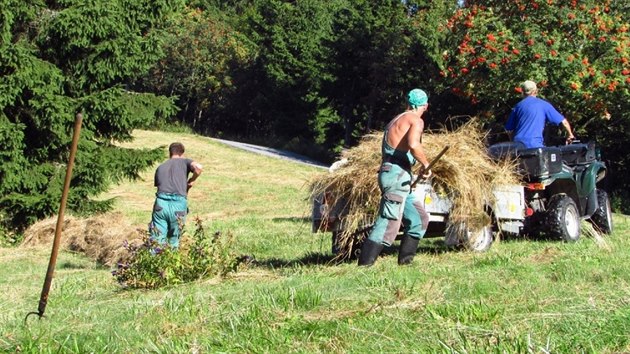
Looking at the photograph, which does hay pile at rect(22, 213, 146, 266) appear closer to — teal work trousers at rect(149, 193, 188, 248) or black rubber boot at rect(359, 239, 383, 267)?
teal work trousers at rect(149, 193, 188, 248)

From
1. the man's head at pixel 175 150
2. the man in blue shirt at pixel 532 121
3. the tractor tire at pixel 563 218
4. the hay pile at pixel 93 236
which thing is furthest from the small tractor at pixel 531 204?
the hay pile at pixel 93 236

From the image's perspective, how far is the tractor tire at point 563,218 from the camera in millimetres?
10141

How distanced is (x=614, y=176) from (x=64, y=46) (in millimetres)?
19485

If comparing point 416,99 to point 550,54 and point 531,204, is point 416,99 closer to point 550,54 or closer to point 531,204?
point 531,204

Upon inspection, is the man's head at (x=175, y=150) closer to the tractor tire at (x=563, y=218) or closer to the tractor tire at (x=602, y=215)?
the tractor tire at (x=563, y=218)

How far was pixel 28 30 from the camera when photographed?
17938mm

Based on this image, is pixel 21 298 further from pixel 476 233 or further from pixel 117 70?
pixel 117 70

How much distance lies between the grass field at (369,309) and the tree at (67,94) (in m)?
7.84

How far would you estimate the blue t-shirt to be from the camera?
1062 cm

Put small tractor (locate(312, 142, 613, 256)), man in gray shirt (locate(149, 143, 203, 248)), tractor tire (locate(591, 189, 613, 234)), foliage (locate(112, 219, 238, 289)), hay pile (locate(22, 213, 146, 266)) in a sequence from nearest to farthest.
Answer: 1. foliage (locate(112, 219, 238, 289))
2. small tractor (locate(312, 142, 613, 256))
3. man in gray shirt (locate(149, 143, 203, 248))
4. tractor tire (locate(591, 189, 613, 234))
5. hay pile (locate(22, 213, 146, 266))

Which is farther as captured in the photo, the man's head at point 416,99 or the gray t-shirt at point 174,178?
the gray t-shirt at point 174,178

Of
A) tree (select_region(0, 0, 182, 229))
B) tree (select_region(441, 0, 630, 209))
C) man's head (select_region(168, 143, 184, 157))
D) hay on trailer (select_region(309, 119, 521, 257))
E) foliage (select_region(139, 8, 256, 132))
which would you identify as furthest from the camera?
foliage (select_region(139, 8, 256, 132))

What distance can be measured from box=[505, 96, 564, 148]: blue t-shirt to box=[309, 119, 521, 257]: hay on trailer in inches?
40.8

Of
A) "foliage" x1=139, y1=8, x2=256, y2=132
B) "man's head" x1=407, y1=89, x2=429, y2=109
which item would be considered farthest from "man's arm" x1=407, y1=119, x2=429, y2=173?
"foliage" x1=139, y1=8, x2=256, y2=132
